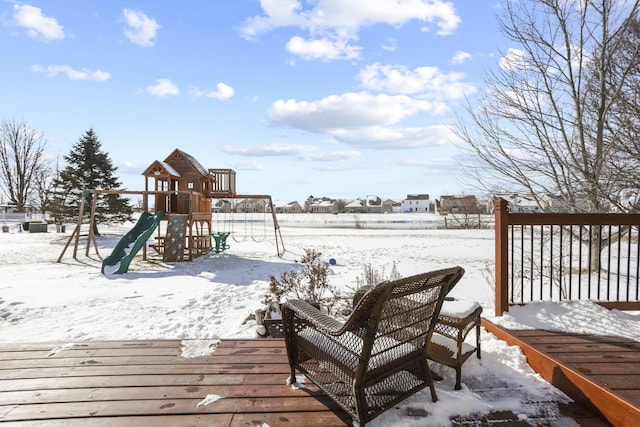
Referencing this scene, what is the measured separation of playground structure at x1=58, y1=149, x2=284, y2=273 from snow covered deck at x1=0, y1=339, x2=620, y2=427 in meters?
7.08

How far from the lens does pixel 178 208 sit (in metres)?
13.8

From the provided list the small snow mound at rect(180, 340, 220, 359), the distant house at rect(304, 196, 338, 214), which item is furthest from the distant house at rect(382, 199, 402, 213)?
the small snow mound at rect(180, 340, 220, 359)

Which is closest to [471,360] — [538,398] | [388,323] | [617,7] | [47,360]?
[538,398]

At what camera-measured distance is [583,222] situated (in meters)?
3.95

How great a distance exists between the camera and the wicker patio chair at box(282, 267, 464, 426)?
A: 1857mm

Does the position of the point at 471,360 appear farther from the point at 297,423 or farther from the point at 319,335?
the point at 297,423

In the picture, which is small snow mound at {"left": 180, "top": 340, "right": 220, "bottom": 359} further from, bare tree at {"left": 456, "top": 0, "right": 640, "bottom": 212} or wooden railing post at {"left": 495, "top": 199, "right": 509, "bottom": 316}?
bare tree at {"left": 456, "top": 0, "right": 640, "bottom": 212}

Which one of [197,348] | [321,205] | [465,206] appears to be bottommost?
[197,348]

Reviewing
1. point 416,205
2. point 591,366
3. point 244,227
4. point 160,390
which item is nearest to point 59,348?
point 160,390

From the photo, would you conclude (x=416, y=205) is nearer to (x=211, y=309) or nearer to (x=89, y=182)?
(x=89, y=182)

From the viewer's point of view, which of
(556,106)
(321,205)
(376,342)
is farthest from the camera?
(321,205)

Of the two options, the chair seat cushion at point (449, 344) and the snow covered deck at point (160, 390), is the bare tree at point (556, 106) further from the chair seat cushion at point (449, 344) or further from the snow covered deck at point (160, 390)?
the chair seat cushion at point (449, 344)

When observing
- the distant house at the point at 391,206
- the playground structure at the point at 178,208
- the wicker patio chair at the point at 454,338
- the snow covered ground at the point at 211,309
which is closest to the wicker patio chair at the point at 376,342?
the snow covered ground at the point at 211,309

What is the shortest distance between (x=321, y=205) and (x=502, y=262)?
80.5 metres
